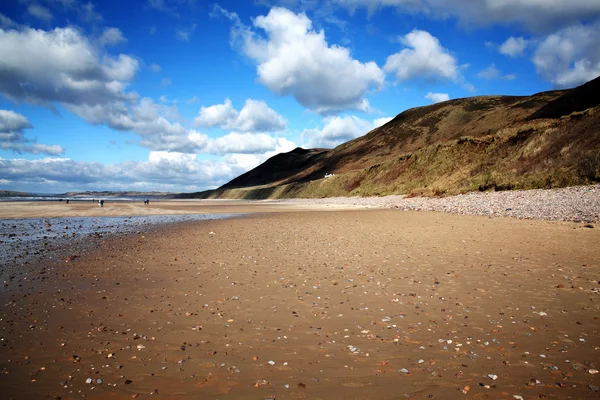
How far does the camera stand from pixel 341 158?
166 metres

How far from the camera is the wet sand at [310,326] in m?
4.59

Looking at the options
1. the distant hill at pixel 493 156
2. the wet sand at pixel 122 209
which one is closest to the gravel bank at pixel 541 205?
the distant hill at pixel 493 156

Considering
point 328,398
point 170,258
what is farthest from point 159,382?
point 170,258

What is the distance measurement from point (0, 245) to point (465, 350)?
65.2 ft

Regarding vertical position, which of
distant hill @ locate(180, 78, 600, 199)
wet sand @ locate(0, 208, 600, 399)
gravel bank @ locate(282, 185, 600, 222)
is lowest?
wet sand @ locate(0, 208, 600, 399)

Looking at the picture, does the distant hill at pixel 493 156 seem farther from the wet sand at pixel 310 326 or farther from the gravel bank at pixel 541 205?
the wet sand at pixel 310 326

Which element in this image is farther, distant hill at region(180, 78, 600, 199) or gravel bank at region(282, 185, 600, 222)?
distant hill at region(180, 78, 600, 199)

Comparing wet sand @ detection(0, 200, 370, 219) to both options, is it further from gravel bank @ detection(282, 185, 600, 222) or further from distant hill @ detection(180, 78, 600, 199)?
gravel bank @ detection(282, 185, 600, 222)

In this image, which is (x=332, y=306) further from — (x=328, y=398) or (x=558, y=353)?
(x=558, y=353)

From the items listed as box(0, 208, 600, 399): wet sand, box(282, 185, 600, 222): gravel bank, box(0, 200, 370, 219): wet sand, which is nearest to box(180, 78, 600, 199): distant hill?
box(282, 185, 600, 222): gravel bank

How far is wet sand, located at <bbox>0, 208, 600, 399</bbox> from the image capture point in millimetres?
4594

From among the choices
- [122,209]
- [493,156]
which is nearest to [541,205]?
[493,156]

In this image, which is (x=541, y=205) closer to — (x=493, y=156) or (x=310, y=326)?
(x=493, y=156)

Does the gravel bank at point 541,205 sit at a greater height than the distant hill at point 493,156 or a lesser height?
lesser
